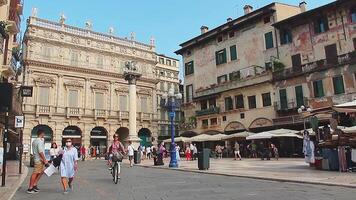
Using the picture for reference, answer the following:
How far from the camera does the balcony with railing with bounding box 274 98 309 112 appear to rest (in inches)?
1286

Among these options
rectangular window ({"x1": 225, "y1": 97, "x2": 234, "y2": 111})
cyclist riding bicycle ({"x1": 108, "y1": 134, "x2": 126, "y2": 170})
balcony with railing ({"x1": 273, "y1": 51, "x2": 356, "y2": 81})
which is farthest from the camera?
rectangular window ({"x1": 225, "y1": 97, "x2": 234, "y2": 111})

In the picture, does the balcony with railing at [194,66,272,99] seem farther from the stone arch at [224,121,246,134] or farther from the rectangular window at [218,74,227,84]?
the stone arch at [224,121,246,134]

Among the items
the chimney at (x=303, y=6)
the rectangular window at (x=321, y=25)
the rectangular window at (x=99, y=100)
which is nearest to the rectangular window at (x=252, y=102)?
the rectangular window at (x=321, y=25)

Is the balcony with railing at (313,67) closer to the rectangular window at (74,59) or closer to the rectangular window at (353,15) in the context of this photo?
the rectangular window at (353,15)

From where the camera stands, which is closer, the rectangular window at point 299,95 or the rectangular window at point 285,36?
the rectangular window at point 299,95

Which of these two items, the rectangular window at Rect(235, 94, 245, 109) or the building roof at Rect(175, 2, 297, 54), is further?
the rectangular window at Rect(235, 94, 245, 109)

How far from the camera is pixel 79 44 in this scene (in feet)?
156

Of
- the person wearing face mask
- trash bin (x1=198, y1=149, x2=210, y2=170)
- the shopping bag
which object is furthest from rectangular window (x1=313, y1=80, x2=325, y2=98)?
the shopping bag

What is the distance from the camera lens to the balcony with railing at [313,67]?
29.5 meters

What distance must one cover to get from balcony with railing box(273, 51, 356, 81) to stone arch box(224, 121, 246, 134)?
6611 millimetres

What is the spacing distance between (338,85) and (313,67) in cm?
298

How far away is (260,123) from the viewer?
36.3 m

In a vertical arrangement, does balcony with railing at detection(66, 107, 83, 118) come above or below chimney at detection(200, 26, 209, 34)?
below

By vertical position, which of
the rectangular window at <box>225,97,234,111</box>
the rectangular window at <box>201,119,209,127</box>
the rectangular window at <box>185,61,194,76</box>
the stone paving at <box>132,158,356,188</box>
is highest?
the rectangular window at <box>185,61,194,76</box>
